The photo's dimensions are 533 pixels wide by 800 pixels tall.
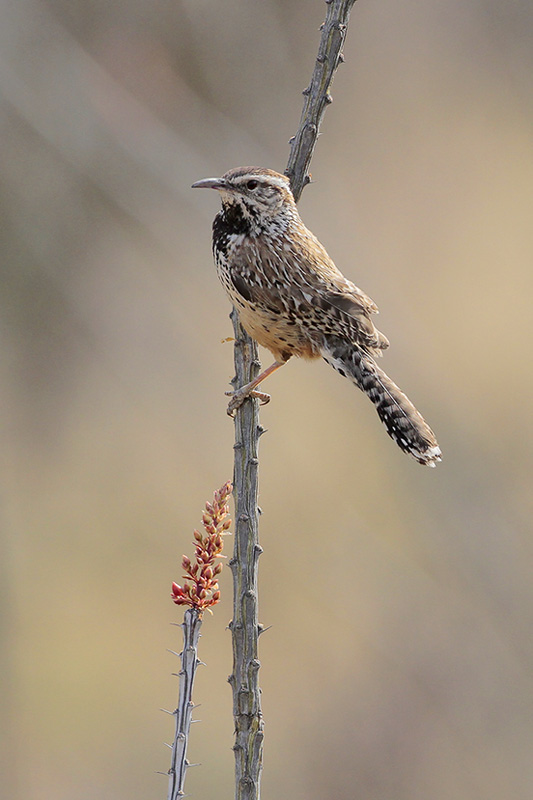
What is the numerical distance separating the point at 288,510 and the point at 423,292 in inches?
60.9

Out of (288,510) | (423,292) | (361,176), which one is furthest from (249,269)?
(361,176)

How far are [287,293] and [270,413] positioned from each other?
121 inches

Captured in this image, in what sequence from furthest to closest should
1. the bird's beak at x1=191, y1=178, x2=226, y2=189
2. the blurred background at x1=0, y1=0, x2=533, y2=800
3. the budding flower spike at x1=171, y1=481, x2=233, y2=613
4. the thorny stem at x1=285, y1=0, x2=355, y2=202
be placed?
the blurred background at x1=0, y1=0, x2=533, y2=800 → the bird's beak at x1=191, y1=178, x2=226, y2=189 → the thorny stem at x1=285, y1=0, x2=355, y2=202 → the budding flower spike at x1=171, y1=481, x2=233, y2=613

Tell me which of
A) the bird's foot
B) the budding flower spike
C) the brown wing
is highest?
the brown wing

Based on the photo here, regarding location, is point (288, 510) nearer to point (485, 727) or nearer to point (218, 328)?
point (218, 328)

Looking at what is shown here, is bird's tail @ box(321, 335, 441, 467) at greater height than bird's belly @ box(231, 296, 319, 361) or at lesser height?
lesser

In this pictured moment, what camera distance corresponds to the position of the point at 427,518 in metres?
4.24

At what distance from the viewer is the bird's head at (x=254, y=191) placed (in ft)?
6.29

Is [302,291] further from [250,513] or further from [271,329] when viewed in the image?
[250,513]

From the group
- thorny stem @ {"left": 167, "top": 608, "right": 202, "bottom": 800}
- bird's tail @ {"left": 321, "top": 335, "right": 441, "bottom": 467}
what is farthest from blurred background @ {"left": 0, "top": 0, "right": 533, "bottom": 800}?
thorny stem @ {"left": 167, "top": 608, "right": 202, "bottom": 800}

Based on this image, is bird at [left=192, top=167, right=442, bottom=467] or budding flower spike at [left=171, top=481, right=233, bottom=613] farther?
bird at [left=192, top=167, right=442, bottom=467]

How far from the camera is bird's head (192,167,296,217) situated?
1.92m

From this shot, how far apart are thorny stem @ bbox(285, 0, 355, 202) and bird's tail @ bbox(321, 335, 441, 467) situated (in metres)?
0.39

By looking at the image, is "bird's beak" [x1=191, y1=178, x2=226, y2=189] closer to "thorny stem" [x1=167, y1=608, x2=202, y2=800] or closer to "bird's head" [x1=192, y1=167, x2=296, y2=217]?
"bird's head" [x1=192, y1=167, x2=296, y2=217]
